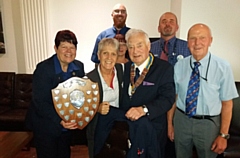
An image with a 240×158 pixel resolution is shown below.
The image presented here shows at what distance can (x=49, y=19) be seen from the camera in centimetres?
398

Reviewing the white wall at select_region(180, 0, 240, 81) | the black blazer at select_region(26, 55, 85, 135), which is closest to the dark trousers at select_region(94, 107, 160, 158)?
the black blazer at select_region(26, 55, 85, 135)

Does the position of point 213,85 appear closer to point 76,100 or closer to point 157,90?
point 157,90

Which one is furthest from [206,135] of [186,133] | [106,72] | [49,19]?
[49,19]

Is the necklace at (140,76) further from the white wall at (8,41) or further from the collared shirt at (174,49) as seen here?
→ the white wall at (8,41)

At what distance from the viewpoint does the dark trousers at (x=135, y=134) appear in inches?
58.2

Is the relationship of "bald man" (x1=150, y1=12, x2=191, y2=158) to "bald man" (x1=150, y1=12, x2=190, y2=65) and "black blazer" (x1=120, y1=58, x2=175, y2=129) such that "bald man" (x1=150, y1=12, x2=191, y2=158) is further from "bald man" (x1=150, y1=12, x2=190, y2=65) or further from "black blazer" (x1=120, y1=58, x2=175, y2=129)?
"black blazer" (x1=120, y1=58, x2=175, y2=129)

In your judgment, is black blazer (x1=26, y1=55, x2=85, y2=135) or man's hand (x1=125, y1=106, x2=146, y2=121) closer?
man's hand (x1=125, y1=106, x2=146, y2=121)

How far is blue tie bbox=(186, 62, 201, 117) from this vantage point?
66.6 inches

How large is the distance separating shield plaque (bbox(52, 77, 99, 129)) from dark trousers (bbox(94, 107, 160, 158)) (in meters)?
0.10

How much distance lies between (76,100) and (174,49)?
1200 mm

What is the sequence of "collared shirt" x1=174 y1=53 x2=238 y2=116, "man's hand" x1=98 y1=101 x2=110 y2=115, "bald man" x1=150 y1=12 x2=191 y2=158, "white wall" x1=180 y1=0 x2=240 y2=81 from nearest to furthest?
"man's hand" x1=98 y1=101 x2=110 y2=115 → "collared shirt" x1=174 y1=53 x2=238 y2=116 → "bald man" x1=150 y1=12 x2=191 y2=158 → "white wall" x1=180 y1=0 x2=240 y2=81

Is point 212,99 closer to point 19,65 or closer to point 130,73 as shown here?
point 130,73

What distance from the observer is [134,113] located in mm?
1441

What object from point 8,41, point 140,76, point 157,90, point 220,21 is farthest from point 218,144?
point 8,41
